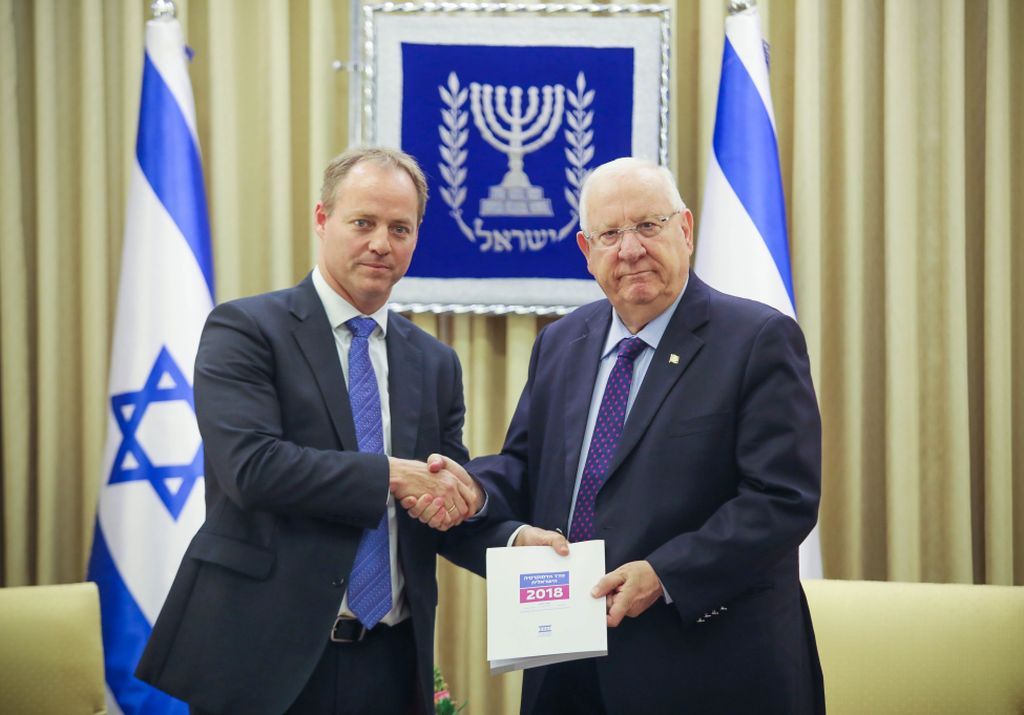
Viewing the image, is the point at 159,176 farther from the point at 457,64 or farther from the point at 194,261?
the point at 457,64

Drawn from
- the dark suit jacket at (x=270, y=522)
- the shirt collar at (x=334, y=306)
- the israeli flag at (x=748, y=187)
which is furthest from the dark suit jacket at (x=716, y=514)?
the israeli flag at (x=748, y=187)

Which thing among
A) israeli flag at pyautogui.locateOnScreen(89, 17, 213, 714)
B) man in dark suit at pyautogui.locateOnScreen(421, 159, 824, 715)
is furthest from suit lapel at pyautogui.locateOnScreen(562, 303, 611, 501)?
israeli flag at pyautogui.locateOnScreen(89, 17, 213, 714)

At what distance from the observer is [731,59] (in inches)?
145

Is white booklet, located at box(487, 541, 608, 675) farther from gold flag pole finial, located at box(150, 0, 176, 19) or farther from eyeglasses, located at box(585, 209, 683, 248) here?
gold flag pole finial, located at box(150, 0, 176, 19)

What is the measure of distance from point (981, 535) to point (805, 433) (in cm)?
238

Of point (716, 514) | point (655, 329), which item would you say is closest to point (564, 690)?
point (716, 514)

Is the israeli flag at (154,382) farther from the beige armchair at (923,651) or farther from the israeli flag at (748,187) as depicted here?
the beige armchair at (923,651)

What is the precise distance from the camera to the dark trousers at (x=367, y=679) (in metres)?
2.21

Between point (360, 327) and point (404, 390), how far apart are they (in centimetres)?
20

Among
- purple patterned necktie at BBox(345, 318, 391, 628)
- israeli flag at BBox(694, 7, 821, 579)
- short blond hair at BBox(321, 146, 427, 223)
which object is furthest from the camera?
israeli flag at BBox(694, 7, 821, 579)

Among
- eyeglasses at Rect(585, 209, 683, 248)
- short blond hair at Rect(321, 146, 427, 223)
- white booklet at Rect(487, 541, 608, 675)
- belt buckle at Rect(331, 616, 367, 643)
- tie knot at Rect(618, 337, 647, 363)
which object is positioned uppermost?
short blond hair at Rect(321, 146, 427, 223)

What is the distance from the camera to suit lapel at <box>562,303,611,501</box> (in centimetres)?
229

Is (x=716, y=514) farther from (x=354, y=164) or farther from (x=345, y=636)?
(x=354, y=164)

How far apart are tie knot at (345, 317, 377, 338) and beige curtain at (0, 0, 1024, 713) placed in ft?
5.08
